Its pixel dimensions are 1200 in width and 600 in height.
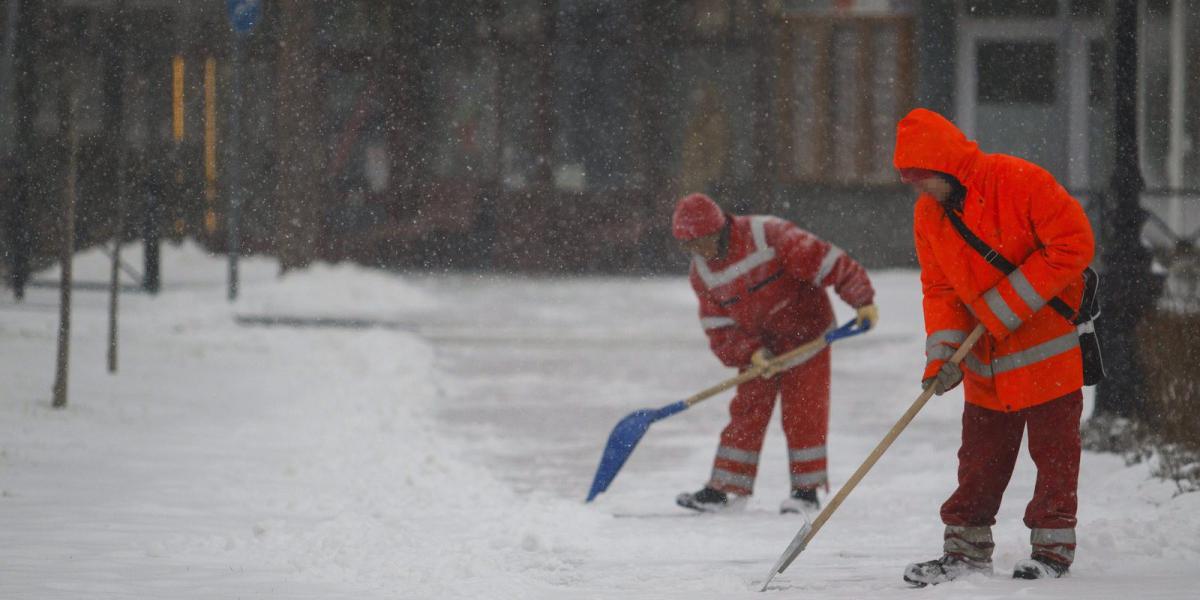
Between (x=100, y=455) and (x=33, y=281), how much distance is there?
297 inches

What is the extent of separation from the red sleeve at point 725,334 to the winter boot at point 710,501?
584 mm

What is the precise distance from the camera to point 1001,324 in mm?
4945

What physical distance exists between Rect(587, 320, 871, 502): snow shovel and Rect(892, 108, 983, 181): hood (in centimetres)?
187

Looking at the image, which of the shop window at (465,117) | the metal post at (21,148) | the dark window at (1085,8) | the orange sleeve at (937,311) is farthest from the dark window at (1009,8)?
the orange sleeve at (937,311)

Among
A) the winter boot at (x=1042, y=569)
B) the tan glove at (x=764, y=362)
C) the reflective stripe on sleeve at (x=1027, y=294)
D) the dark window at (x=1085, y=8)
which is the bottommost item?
the winter boot at (x=1042, y=569)

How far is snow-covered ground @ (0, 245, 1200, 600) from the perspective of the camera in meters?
5.26

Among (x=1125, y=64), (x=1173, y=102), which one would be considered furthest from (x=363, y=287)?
(x=1125, y=64)

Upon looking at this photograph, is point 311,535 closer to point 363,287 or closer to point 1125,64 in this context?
point 1125,64

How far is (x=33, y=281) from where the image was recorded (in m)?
14.7

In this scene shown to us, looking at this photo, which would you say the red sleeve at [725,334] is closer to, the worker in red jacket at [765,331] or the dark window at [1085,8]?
the worker in red jacket at [765,331]

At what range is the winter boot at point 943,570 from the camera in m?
5.04

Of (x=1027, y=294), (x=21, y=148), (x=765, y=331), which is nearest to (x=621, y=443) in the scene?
(x=765, y=331)

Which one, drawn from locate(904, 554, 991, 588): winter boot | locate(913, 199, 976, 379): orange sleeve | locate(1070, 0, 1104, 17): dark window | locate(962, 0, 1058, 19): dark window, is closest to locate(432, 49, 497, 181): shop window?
locate(962, 0, 1058, 19): dark window

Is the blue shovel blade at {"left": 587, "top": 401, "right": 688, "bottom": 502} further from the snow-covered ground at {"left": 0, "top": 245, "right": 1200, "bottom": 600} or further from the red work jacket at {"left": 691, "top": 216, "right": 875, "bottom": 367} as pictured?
the red work jacket at {"left": 691, "top": 216, "right": 875, "bottom": 367}
